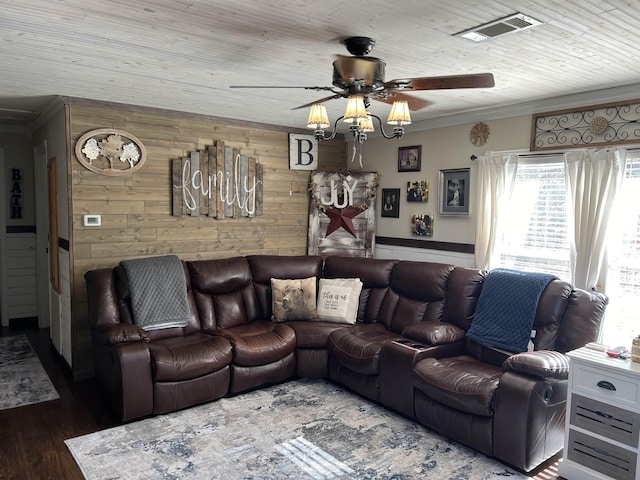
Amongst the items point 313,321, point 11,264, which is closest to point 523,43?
point 313,321

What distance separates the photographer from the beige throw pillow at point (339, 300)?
448 cm

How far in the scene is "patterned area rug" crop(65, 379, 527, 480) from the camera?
2770mm

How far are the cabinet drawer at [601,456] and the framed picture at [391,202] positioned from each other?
3043 mm

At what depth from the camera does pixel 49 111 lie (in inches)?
177

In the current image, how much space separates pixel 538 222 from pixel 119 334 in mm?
3529

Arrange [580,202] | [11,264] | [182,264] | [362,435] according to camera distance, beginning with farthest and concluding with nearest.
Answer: [11,264]
[182,264]
[580,202]
[362,435]

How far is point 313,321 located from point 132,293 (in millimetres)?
1641

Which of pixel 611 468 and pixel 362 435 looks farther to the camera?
pixel 362 435

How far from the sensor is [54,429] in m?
3.26

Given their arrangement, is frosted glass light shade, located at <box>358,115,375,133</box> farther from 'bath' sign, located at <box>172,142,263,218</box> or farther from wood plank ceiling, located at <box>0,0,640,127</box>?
'bath' sign, located at <box>172,142,263,218</box>

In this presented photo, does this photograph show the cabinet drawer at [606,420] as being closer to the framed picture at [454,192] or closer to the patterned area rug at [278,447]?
the patterned area rug at [278,447]

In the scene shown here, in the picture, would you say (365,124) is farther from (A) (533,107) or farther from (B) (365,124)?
(A) (533,107)

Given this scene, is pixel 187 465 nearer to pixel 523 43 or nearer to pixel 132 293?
pixel 132 293

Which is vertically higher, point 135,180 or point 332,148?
point 332,148
